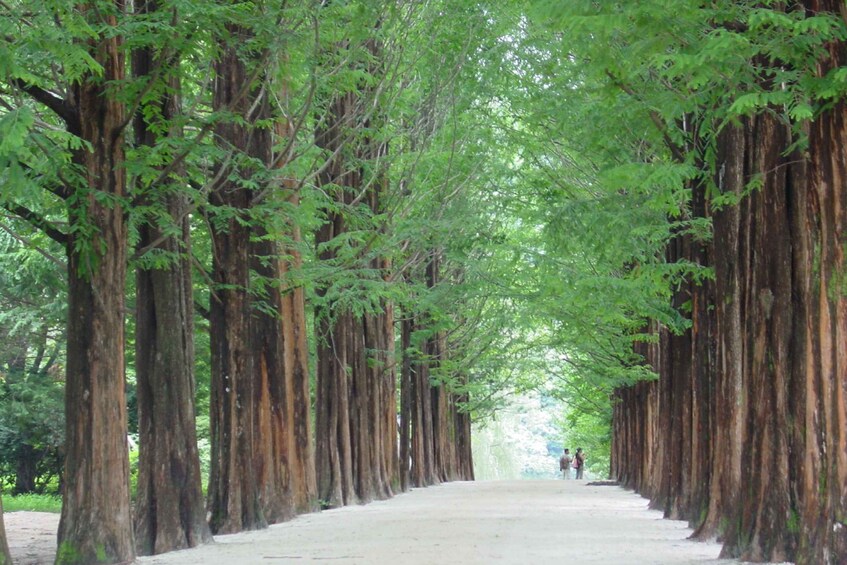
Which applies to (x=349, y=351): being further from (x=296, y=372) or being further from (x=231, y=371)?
(x=231, y=371)

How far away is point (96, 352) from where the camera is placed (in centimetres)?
1270

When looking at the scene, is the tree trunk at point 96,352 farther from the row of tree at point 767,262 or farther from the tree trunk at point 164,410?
the row of tree at point 767,262

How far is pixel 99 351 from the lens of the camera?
1271 centimetres

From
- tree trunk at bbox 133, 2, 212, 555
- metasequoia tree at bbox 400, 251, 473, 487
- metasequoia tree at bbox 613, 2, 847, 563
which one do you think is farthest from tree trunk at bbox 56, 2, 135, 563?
metasequoia tree at bbox 400, 251, 473, 487

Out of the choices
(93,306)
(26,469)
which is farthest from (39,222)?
(26,469)

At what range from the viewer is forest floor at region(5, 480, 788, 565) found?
12.7 metres

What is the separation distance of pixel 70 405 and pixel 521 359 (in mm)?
A: 41424

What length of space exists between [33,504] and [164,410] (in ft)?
62.0

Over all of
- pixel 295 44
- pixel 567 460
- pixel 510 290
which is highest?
pixel 295 44

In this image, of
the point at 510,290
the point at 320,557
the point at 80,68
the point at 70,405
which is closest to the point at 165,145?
the point at 80,68

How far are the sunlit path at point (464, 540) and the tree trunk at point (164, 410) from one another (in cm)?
61

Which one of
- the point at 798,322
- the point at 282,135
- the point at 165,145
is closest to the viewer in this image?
the point at 798,322

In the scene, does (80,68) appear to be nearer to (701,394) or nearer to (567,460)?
(701,394)

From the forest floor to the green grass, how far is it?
20.9 feet
